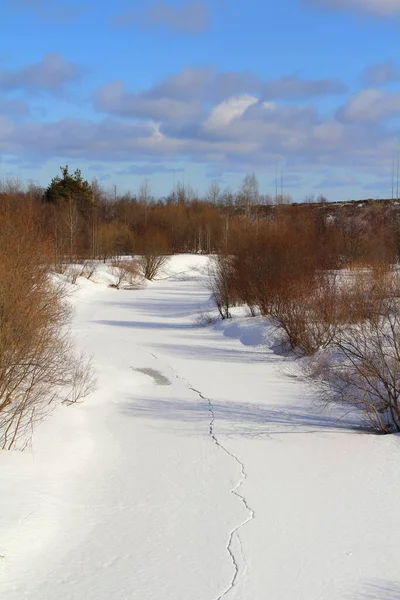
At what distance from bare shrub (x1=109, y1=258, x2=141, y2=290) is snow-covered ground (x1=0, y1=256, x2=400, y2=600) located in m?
34.5

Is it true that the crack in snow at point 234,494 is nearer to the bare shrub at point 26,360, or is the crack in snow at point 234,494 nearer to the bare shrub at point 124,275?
the bare shrub at point 26,360

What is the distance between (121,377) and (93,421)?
388 centimetres

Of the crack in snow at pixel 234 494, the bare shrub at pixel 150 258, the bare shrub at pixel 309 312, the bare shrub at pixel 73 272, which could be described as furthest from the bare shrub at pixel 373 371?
the bare shrub at pixel 150 258

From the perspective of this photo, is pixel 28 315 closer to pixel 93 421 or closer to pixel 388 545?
pixel 93 421

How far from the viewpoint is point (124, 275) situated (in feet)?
163

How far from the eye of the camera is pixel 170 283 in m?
54.8

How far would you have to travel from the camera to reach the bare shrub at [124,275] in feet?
162

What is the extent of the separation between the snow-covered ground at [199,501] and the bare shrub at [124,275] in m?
34.5

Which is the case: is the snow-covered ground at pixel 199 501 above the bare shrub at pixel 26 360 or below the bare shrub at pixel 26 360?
below

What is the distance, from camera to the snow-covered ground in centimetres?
603

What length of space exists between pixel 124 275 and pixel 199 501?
42.3 metres

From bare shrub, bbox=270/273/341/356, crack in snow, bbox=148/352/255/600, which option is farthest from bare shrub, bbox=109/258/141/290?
crack in snow, bbox=148/352/255/600

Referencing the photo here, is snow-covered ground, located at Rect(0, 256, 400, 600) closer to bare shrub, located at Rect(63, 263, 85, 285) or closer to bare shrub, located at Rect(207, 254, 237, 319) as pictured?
bare shrub, located at Rect(207, 254, 237, 319)

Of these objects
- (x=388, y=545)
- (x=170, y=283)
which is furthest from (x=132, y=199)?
(x=388, y=545)
